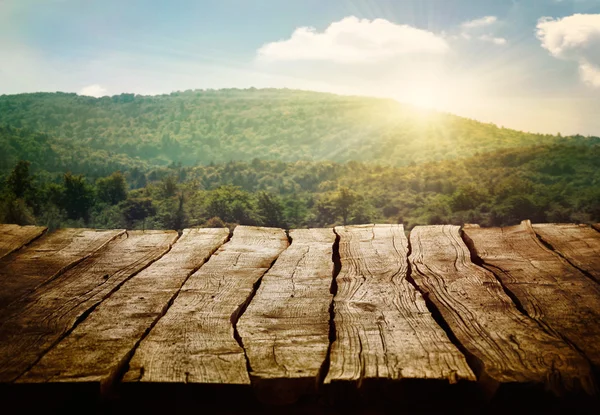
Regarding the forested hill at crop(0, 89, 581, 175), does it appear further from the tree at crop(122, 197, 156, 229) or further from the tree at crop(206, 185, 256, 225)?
the tree at crop(206, 185, 256, 225)

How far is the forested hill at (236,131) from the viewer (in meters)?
99.8

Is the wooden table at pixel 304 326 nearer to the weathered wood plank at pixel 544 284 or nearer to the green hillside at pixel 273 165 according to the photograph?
the weathered wood plank at pixel 544 284

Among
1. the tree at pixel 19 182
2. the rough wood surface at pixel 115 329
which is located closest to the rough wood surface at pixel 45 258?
the rough wood surface at pixel 115 329

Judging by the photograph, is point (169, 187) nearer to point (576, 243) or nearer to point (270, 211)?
point (270, 211)

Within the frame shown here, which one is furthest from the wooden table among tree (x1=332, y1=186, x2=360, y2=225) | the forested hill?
the forested hill

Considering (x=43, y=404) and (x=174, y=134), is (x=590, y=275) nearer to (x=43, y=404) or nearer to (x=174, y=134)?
(x=43, y=404)

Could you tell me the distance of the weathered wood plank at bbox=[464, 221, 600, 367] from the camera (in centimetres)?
148

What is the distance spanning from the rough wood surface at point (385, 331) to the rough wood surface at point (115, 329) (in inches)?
21.7

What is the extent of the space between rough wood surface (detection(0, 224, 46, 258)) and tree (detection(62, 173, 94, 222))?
58.7m

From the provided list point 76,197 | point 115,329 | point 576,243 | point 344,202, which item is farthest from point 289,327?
point 344,202

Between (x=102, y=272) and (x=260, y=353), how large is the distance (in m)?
1.10

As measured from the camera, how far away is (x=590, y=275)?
6.58ft

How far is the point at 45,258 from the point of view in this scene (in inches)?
92.3

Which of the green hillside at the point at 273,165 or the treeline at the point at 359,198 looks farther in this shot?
the green hillside at the point at 273,165
